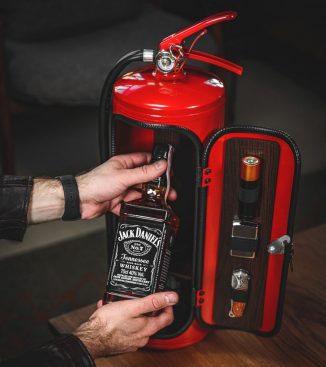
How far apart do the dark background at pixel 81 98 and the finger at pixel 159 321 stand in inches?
31.8

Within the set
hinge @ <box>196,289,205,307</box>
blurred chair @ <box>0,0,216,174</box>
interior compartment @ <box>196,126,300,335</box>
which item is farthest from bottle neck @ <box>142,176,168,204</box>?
blurred chair @ <box>0,0,216,174</box>

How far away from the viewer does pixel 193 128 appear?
43.2 inches

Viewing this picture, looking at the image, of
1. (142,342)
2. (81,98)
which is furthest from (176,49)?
(81,98)

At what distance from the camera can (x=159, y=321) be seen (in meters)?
1.15

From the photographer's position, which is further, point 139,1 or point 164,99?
point 139,1

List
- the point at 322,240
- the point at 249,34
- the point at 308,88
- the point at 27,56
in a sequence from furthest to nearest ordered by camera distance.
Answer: the point at 249,34
the point at 308,88
the point at 27,56
the point at 322,240

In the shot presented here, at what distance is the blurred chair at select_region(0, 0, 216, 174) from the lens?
2482 millimetres

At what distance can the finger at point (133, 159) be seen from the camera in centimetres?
123

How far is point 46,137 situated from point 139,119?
1986 mm

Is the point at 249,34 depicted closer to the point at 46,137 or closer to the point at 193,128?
the point at 46,137

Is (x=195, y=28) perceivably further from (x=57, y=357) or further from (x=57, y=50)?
(x=57, y=50)

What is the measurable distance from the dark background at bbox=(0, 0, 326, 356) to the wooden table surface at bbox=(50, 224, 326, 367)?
74cm

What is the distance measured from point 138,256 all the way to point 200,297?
20 cm

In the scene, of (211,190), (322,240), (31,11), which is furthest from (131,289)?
(31,11)
